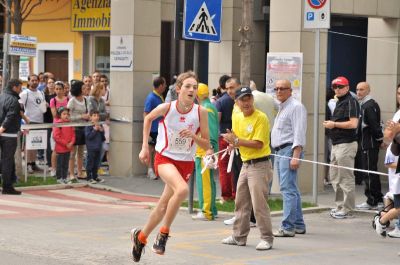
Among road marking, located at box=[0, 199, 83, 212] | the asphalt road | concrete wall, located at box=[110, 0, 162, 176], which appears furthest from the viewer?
concrete wall, located at box=[110, 0, 162, 176]

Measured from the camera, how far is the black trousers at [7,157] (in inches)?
620

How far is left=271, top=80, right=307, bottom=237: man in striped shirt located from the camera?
11.8m

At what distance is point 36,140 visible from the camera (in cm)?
1761

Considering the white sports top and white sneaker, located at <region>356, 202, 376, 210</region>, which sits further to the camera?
white sneaker, located at <region>356, 202, 376, 210</region>

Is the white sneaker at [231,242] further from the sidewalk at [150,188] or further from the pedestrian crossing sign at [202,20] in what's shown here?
the sidewalk at [150,188]

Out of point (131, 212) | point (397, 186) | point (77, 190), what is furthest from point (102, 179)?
point (397, 186)

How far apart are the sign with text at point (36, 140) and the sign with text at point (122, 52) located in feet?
7.42

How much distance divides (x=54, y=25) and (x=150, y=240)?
737 inches

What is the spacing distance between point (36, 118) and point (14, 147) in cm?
368

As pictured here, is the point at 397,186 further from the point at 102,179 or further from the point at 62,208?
the point at 102,179

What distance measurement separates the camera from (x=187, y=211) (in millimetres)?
14320

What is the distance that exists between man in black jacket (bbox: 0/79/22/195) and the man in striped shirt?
5546 millimetres

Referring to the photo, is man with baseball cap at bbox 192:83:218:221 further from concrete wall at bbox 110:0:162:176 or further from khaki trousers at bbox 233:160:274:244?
concrete wall at bbox 110:0:162:176

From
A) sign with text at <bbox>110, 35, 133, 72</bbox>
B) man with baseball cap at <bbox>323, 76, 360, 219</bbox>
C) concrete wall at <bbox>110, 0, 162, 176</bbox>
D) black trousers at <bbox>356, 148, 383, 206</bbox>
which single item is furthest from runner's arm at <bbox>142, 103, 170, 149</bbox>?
sign with text at <bbox>110, 35, 133, 72</bbox>
